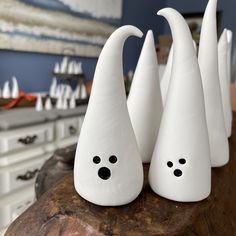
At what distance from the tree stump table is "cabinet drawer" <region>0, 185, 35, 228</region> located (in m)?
0.98

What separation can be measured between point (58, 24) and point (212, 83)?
1.60m

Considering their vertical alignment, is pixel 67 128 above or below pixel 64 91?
below

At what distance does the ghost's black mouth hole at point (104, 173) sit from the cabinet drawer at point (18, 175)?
1.04 meters

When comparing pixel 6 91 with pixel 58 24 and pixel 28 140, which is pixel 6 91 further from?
pixel 58 24

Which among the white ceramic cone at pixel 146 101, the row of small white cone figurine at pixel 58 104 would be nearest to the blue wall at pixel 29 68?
the row of small white cone figurine at pixel 58 104

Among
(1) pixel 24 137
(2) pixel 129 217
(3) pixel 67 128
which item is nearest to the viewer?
(2) pixel 129 217

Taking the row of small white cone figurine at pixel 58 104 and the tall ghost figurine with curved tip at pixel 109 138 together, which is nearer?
the tall ghost figurine with curved tip at pixel 109 138

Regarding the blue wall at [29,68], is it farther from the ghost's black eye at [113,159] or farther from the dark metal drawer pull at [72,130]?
the ghost's black eye at [113,159]

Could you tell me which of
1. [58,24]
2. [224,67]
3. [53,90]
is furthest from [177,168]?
[58,24]

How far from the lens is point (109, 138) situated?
0.28 meters

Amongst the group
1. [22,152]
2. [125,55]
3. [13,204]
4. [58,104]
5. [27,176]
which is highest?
[125,55]

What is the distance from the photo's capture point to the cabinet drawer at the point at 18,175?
117 centimetres

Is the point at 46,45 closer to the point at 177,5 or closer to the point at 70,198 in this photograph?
the point at 70,198

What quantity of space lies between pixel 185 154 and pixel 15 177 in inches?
44.2
